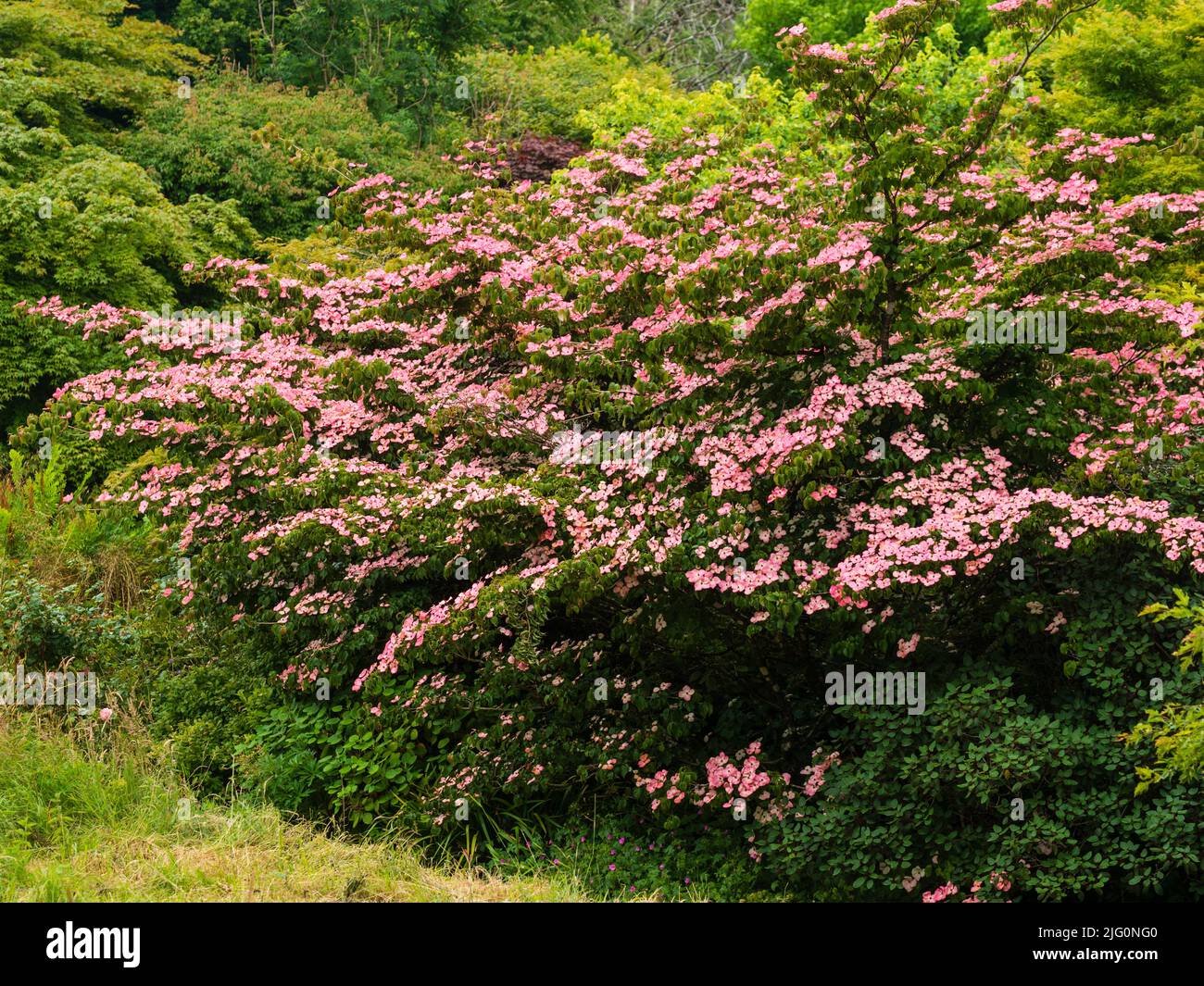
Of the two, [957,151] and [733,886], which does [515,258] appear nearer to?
[957,151]

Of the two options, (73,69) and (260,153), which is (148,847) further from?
(73,69)

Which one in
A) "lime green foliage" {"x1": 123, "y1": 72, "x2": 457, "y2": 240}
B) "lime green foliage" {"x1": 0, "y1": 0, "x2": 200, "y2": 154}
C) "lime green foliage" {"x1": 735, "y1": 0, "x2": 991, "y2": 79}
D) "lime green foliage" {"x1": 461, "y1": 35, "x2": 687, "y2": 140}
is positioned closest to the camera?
"lime green foliage" {"x1": 0, "y1": 0, "x2": 200, "y2": 154}

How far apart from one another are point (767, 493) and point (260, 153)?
12.2 m

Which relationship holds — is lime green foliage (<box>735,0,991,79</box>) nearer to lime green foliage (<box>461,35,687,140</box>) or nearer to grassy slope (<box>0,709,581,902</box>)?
lime green foliage (<box>461,35,687,140</box>)

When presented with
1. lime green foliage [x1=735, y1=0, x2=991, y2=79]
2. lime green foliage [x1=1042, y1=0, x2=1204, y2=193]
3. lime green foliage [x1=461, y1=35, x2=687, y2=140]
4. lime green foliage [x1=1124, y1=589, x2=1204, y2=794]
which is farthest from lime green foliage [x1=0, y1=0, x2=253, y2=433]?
lime green foliage [x1=735, y1=0, x2=991, y2=79]

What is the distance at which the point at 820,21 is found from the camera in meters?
23.7

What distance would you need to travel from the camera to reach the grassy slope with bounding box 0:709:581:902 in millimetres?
4918

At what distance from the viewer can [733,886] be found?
5.72 m

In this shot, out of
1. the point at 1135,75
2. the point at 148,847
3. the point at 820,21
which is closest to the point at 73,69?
the point at 1135,75

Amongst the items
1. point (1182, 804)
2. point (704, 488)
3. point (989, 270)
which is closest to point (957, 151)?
point (989, 270)

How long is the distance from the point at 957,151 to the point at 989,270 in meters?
0.61

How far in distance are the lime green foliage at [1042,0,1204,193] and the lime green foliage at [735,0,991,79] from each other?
1067 cm

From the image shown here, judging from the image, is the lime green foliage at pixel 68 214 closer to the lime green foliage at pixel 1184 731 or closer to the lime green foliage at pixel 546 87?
the lime green foliage at pixel 546 87

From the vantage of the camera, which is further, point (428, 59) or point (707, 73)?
point (707, 73)
